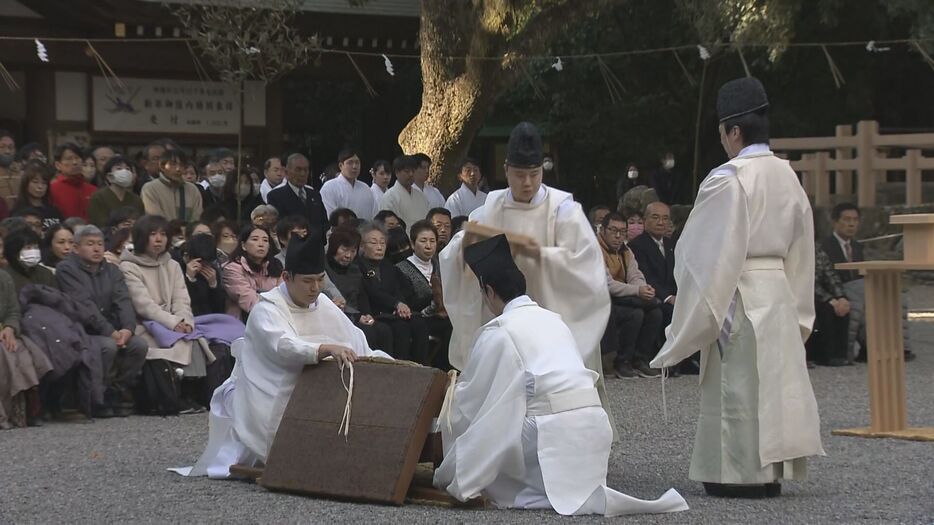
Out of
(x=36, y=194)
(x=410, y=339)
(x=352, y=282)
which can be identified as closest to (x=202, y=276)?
(x=352, y=282)

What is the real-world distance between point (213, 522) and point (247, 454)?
122cm

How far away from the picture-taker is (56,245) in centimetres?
973

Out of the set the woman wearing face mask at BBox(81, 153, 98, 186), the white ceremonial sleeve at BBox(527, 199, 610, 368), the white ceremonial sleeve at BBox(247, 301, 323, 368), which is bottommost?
the white ceremonial sleeve at BBox(247, 301, 323, 368)

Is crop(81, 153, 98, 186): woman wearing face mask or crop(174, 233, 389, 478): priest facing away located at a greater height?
crop(81, 153, 98, 186): woman wearing face mask

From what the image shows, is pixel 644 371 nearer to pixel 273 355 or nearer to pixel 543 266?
pixel 543 266

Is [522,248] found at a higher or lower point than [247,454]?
higher

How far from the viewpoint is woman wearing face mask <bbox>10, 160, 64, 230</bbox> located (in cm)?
1055

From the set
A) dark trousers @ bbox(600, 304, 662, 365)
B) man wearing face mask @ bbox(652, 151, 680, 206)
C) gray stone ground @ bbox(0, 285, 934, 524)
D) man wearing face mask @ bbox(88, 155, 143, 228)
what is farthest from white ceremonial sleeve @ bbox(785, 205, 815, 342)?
man wearing face mask @ bbox(652, 151, 680, 206)

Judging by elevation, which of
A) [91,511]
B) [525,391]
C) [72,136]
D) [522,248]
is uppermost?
[72,136]

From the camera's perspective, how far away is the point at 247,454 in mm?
6977

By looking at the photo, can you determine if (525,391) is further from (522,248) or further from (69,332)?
(69,332)

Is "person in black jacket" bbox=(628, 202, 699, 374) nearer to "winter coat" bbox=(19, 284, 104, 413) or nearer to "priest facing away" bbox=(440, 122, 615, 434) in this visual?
"winter coat" bbox=(19, 284, 104, 413)

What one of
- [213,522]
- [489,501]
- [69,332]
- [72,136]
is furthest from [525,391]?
[72,136]

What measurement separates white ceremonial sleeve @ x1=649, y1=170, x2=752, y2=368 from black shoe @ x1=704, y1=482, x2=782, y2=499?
61cm
